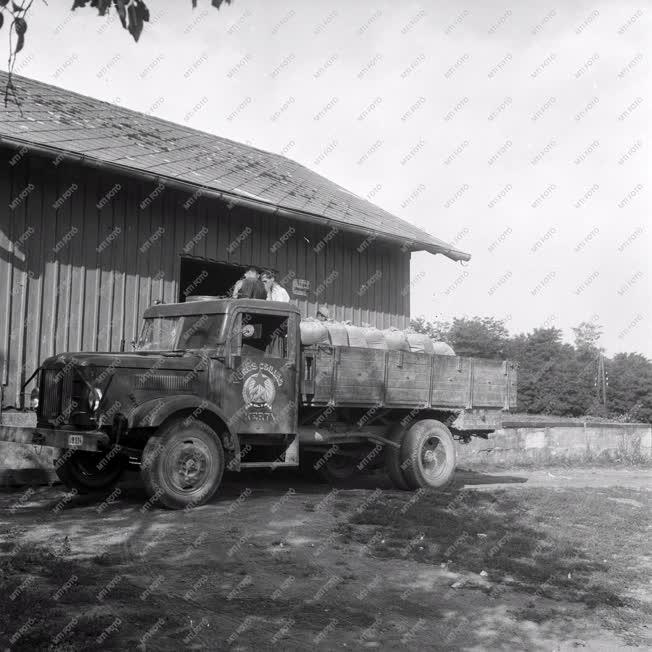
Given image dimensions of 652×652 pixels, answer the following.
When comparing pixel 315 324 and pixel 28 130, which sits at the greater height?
Answer: pixel 28 130

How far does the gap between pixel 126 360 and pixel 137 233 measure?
134 inches

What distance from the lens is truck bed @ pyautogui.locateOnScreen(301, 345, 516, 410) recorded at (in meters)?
9.27

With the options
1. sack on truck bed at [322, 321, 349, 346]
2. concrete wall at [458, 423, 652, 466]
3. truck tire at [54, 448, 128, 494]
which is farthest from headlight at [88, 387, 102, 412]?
concrete wall at [458, 423, 652, 466]

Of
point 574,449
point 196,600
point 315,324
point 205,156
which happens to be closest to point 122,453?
point 315,324

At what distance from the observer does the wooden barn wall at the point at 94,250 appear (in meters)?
9.73

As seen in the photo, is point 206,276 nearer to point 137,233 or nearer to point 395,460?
point 137,233

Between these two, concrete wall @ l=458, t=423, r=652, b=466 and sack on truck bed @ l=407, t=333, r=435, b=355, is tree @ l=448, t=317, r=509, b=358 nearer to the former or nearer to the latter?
concrete wall @ l=458, t=423, r=652, b=466

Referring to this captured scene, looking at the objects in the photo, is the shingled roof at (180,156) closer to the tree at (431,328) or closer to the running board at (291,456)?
the running board at (291,456)

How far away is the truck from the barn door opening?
2.76 metres

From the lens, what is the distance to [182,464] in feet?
26.1

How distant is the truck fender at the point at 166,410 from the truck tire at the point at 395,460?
277 centimetres

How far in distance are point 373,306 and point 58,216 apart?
6.13 metres

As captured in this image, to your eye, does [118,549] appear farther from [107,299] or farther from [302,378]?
[107,299]

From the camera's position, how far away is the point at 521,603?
5461 mm
